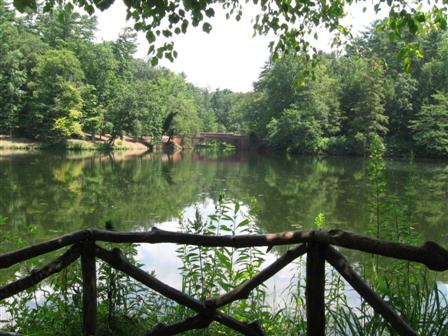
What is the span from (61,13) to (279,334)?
123 inches

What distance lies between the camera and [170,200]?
1534 cm

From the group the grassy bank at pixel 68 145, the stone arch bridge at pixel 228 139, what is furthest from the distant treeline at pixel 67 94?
the stone arch bridge at pixel 228 139

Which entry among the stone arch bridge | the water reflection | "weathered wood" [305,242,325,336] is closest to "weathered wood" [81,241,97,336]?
"weathered wood" [305,242,325,336]

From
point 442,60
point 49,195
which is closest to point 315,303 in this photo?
point 49,195

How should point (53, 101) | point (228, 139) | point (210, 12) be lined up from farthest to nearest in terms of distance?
point (228, 139) → point (53, 101) → point (210, 12)

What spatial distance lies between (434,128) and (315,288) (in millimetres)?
40592

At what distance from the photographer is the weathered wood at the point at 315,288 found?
6.92 ft

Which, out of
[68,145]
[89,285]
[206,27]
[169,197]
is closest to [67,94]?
[68,145]

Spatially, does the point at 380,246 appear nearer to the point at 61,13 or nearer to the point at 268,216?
the point at 61,13

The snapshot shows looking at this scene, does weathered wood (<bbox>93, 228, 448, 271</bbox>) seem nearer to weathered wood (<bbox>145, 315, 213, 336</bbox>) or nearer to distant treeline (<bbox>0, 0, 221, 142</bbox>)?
weathered wood (<bbox>145, 315, 213, 336</bbox>)

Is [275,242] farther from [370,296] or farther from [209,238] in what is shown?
[370,296]

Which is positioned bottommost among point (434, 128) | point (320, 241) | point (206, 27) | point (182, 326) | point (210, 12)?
point (182, 326)

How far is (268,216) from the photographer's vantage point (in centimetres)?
1264

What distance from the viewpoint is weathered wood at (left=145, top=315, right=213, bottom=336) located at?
7.29ft
